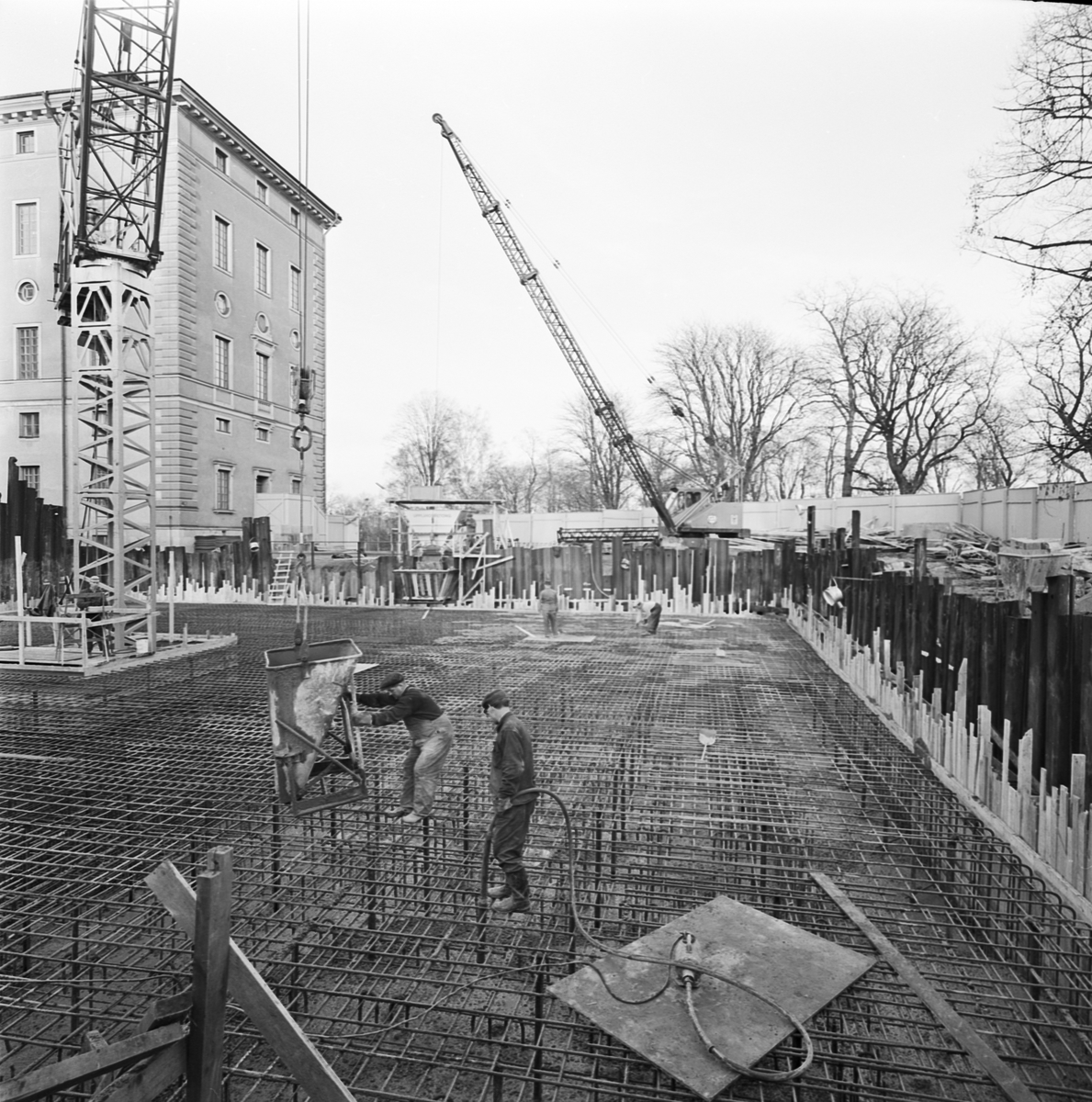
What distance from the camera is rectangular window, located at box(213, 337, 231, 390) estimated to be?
30578mm

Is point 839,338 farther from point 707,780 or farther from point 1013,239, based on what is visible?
point 707,780

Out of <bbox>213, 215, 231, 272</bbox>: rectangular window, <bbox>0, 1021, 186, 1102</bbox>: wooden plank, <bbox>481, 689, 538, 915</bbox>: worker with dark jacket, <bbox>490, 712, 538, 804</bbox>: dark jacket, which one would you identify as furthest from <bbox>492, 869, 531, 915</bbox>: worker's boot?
<bbox>213, 215, 231, 272</bbox>: rectangular window

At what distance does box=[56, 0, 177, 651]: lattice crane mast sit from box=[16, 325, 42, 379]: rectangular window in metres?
16.1

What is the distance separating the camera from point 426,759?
18.7 ft

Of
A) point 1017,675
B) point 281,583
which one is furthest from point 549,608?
point 281,583

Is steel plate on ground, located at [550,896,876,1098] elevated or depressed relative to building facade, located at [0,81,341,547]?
depressed

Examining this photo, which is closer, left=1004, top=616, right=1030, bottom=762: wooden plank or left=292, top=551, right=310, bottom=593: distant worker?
left=1004, top=616, right=1030, bottom=762: wooden plank

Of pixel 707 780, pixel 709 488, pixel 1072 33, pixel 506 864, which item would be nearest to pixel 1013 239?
pixel 1072 33

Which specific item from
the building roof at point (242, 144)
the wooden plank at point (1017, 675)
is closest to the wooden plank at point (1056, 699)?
the wooden plank at point (1017, 675)

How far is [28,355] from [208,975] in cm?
3236

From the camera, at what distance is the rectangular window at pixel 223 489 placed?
31.0 m

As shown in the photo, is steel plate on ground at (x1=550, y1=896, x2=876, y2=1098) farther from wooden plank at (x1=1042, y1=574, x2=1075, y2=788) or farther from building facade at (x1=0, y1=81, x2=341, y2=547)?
building facade at (x1=0, y1=81, x2=341, y2=547)

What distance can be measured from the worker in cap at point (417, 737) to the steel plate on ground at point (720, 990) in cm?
221

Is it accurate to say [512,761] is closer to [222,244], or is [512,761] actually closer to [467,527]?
[467,527]
